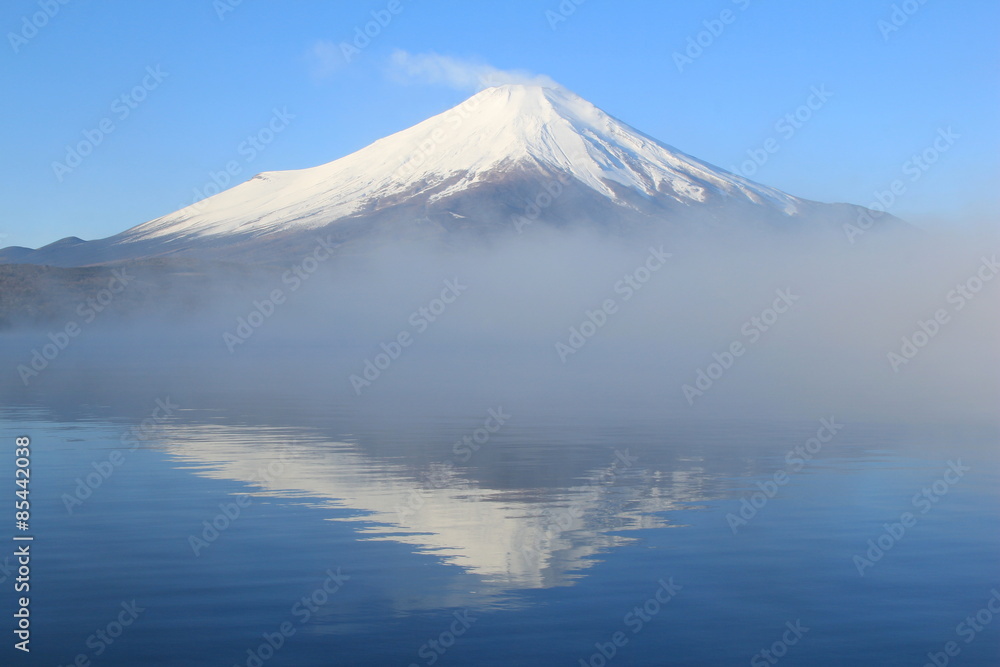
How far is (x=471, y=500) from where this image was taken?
677 inches

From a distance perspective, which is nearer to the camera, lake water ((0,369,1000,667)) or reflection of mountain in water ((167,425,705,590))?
lake water ((0,369,1000,667))

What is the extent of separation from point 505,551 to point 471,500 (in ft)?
11.9

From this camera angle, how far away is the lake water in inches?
409

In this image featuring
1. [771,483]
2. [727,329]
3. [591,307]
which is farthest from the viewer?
[591,307]

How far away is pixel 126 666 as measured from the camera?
9.65 metres

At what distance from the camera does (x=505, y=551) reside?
13617 mm

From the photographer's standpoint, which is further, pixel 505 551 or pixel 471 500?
pixel 471 500

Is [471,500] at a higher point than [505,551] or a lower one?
higher

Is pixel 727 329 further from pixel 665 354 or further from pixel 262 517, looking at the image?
pixel 262 517

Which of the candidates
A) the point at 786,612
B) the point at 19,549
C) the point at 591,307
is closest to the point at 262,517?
the point at 19,549

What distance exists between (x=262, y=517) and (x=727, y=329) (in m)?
103

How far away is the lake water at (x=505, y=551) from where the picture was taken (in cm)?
1038

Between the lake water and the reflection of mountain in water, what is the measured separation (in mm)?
69

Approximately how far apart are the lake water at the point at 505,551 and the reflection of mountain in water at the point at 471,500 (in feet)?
0.23
